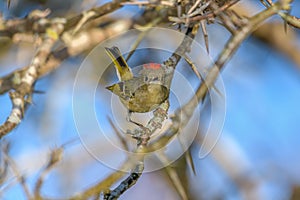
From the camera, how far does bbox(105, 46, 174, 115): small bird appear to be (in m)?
0.60

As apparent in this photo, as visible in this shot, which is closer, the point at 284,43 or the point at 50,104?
the point at 50,104

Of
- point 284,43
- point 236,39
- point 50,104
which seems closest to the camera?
point 236,39

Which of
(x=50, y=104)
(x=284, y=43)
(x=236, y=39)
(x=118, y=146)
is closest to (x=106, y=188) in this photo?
(x=118, y=146)

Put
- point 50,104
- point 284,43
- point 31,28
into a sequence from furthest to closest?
point 284,43
point 50,104
point 31,28

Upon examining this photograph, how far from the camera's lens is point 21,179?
0.60m

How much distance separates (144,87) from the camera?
0.60 metres

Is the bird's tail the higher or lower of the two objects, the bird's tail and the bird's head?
the higher

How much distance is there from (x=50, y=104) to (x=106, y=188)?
2.44 feet

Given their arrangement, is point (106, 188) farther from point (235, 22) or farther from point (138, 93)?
point (235, 22)

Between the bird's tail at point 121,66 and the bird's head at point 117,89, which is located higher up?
the bird's tail at point 121,66

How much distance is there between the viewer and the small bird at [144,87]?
23.7 inches

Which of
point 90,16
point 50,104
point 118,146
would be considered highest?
point 90,16

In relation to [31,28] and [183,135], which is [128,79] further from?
[31,28]

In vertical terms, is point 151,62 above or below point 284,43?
above
